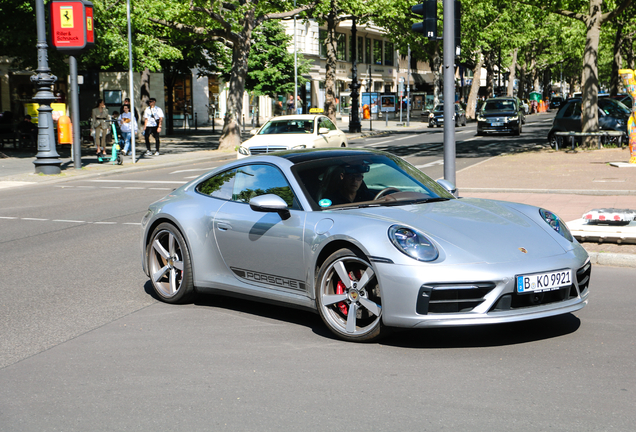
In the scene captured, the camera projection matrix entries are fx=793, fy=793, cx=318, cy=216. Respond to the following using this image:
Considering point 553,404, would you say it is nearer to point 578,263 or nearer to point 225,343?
point 578,263

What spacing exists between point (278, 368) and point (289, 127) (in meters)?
17.3

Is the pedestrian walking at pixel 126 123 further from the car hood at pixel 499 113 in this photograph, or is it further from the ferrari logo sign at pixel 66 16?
the car hood at pixel 499 113

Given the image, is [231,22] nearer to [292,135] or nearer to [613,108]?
[292,135]

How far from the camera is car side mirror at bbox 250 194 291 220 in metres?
5.69

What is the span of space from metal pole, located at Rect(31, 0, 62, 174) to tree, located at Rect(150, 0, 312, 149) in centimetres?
810

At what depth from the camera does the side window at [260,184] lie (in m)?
6.03

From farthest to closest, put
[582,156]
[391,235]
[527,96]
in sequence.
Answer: [527,96]
[582,156]
[391,235]

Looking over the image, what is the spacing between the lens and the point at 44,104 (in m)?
20.4

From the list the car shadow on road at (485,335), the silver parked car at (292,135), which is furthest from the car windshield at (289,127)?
the car shadow on road at (485,335)

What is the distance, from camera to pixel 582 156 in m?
22.1

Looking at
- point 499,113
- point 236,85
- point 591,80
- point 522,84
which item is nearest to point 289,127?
point 236,85

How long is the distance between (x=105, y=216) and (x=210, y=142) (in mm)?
23292

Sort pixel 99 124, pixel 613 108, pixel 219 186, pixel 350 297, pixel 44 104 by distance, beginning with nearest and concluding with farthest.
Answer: pixel 350 297 < pixel 219 186 < pixel 44 104 < pixel 99 124 < pixel 613 108

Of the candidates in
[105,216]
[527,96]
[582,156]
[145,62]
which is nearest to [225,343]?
[105,216]
